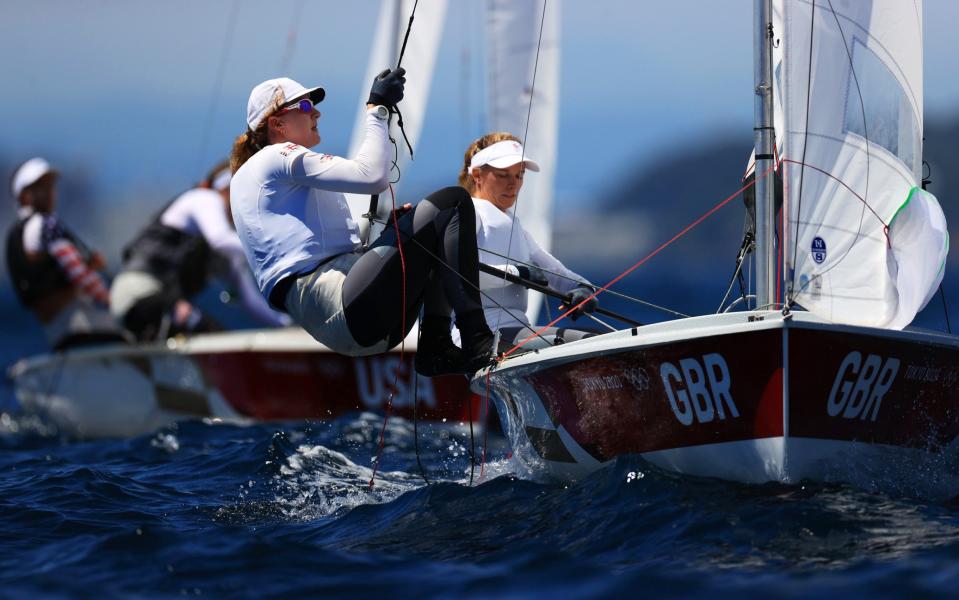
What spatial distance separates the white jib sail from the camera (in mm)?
4242

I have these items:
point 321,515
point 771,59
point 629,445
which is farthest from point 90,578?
point 771,59

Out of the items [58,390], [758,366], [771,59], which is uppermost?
[771,59]

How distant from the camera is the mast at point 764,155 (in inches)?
170

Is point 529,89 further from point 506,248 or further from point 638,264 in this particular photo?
point 638,264

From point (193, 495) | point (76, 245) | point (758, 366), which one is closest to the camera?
point (758, 366)

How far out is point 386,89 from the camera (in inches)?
172

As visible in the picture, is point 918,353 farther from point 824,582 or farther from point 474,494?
point 474,494

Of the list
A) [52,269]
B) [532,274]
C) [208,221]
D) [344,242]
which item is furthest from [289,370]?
[344,242]

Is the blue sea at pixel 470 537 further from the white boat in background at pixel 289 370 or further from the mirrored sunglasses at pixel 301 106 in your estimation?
the white boat in background at pixel 289 370

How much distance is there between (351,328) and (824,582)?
1823 millimetres

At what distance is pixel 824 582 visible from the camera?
10.9ft

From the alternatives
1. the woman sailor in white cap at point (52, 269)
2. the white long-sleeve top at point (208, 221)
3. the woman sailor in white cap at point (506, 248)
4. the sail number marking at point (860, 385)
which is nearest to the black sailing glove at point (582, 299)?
the woman sailor in white cap at point (506, 248)

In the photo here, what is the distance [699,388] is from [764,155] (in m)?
0.85

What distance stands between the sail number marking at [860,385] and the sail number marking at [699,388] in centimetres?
31
